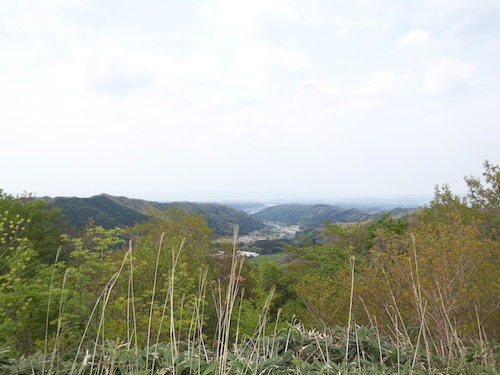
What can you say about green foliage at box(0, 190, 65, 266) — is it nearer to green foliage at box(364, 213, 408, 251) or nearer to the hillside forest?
the hillside forest

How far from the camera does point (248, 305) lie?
24.5 metres

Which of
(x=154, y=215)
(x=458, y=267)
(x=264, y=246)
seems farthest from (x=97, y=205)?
(x=458, y=267)

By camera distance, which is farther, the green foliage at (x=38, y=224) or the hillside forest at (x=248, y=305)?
the green foliage at (x=38, y=224)

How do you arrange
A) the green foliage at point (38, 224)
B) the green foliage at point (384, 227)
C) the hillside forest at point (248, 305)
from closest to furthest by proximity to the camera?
the hillside forest at point (248, 305) → the green foliage at point (384, 227) → the green foliage at point (38, 224)

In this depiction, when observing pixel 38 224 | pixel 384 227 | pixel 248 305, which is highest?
pixel 38 224

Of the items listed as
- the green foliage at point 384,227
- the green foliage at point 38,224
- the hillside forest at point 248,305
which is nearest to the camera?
the hillside forest at point 248,305

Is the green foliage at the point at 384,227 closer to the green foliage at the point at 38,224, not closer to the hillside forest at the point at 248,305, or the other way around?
the hillside forest at the point at 248,305

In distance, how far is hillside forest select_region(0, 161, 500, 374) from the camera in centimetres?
297

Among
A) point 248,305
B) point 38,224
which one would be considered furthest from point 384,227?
point 38,224

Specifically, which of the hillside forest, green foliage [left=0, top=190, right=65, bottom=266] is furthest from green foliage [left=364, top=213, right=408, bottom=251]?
green foliage [left=0, top=190, right=65, bottom=266]

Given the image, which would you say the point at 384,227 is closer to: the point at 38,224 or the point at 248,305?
the point at 248,305

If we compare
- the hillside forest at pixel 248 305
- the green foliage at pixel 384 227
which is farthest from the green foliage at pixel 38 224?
the green foliage at pixel 384 227

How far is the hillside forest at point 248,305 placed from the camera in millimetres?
2975

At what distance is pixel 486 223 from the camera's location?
92.6ft
